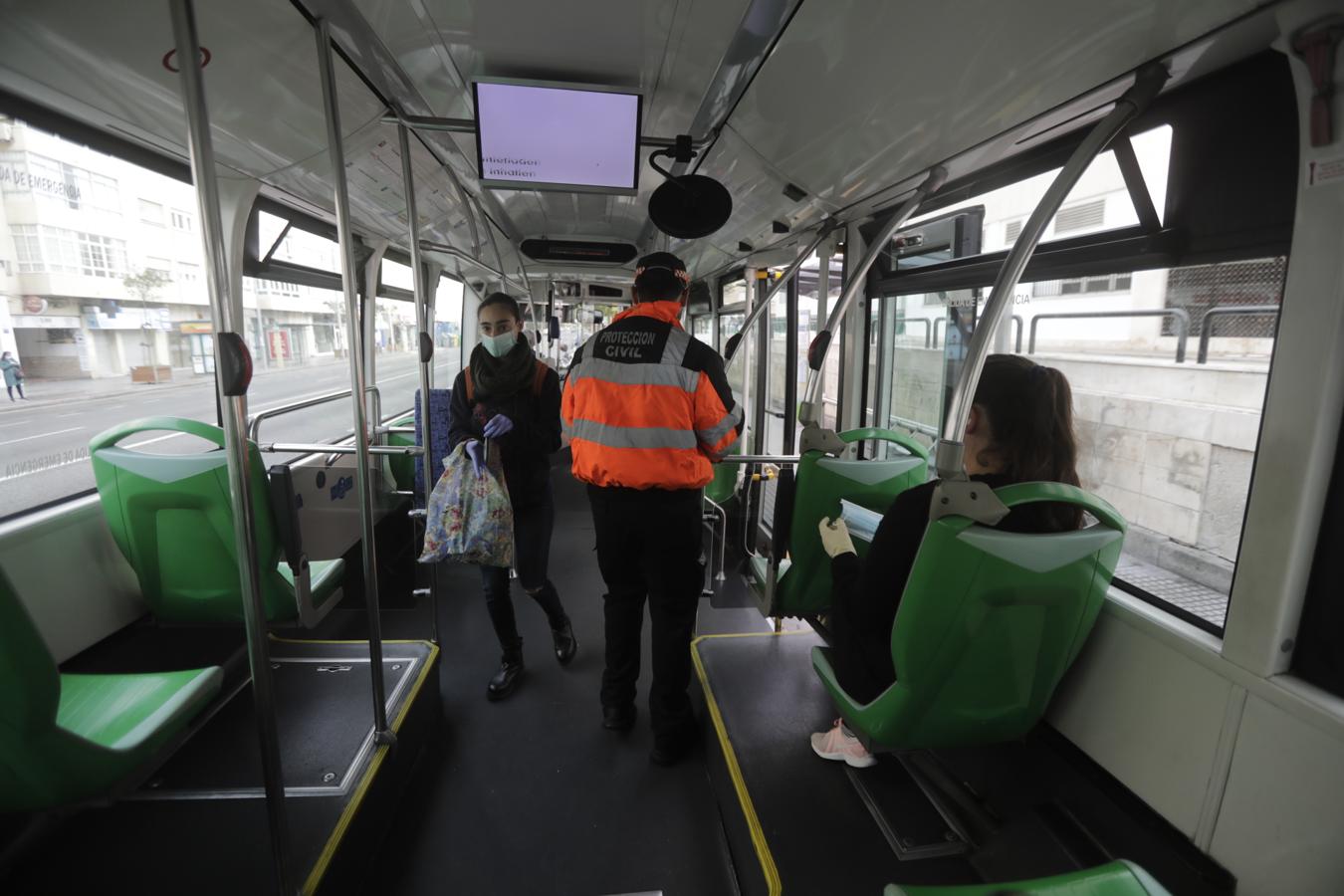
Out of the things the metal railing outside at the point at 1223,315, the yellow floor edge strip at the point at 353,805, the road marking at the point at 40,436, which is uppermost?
the metal railing outside at the point at 1223,315

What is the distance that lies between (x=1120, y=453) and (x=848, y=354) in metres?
1.73

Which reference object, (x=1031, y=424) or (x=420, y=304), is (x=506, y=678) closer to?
(x=420, y=304)

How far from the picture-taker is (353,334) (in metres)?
1.91

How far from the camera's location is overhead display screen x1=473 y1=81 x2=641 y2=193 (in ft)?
7.75

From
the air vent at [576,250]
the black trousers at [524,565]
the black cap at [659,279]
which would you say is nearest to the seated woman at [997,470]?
the black cap at [659,279]

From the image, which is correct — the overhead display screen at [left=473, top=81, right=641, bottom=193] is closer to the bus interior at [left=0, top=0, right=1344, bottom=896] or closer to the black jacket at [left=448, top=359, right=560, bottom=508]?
the bus interior at [left=0, top=0, right=1344, bottom=896]

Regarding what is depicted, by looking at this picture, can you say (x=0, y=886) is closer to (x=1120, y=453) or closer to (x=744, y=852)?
(x=744, y=852)

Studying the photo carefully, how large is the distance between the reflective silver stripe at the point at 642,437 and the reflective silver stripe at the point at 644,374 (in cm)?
16

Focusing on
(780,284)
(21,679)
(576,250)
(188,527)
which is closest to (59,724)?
(21,679)

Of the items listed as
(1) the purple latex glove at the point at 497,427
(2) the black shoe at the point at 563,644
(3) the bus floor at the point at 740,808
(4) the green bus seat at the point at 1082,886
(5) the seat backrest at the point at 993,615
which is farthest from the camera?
(2) the black shoe at the point at 563,644

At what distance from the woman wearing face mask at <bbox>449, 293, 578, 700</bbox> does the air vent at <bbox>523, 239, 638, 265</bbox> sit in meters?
3.41

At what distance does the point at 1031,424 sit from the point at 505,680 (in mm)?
2538

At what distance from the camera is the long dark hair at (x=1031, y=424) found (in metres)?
1.65

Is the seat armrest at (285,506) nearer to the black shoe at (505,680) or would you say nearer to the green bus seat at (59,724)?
the green bus seat at (59,724)
